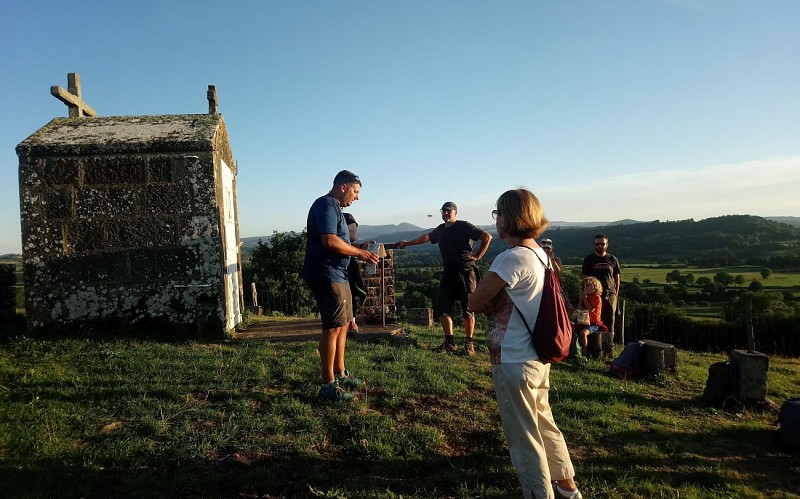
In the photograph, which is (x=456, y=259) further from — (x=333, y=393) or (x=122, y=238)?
(x=122, y=238)

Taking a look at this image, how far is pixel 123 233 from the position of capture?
6.26 m

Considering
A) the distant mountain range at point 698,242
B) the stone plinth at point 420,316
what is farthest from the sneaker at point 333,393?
the distant mountain range at point 698,242

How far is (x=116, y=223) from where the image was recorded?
6.25 m

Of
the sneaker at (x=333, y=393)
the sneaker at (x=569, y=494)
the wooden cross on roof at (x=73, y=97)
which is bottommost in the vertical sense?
the sneaker at (x=569, y=494)

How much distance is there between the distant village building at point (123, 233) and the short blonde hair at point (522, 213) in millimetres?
4805

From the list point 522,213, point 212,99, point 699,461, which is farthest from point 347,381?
point 212,99

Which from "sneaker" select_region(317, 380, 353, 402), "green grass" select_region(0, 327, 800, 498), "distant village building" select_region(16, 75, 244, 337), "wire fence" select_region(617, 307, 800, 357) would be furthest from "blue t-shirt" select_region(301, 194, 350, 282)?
"wire fence" select_region(617, 307, 800, 357)

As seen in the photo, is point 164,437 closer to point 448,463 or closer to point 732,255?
point 448,463

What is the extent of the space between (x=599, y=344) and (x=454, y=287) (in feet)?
9.55

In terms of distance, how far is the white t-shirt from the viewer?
2.62 meters

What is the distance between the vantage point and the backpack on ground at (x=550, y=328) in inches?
101

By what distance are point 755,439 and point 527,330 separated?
3695mm

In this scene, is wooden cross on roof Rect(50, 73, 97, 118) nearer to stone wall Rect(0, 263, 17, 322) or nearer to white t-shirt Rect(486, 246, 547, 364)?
stone wall Rect(0, 263, 17, 322)

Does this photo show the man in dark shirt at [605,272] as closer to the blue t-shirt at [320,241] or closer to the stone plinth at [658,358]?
the stone plinth at [658,358]
